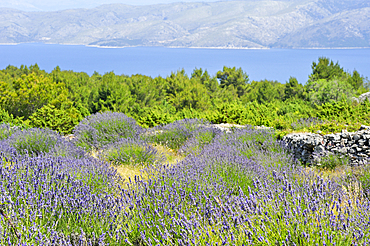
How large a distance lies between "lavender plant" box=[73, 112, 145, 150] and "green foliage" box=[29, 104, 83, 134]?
143cm

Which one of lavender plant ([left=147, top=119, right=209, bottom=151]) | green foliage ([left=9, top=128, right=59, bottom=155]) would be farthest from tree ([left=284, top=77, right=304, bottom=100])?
green foliage ([left=9, top=128, right=59, bottom=155])

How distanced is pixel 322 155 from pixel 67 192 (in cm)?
406

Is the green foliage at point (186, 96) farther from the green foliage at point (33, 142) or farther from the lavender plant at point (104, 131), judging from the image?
the green foliage at point (33, 142)

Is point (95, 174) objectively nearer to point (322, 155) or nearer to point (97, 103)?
point (322, 155)

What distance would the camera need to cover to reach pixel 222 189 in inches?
119

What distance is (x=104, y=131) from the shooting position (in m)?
6.50

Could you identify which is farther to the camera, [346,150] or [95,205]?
[346,150]

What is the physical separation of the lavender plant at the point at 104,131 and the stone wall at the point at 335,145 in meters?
3.70

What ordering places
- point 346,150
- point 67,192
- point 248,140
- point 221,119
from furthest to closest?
1. point 221,119
2. point 248,140
3. point 346,150
4. point 67,192

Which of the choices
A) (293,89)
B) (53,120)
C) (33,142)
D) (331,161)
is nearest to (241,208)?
(331,161)

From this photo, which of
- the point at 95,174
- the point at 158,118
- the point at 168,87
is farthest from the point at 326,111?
the point at 168,87

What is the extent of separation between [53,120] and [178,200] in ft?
21.5

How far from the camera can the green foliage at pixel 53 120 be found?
7742 millimetres

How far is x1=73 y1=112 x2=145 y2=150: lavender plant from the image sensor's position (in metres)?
6.13
